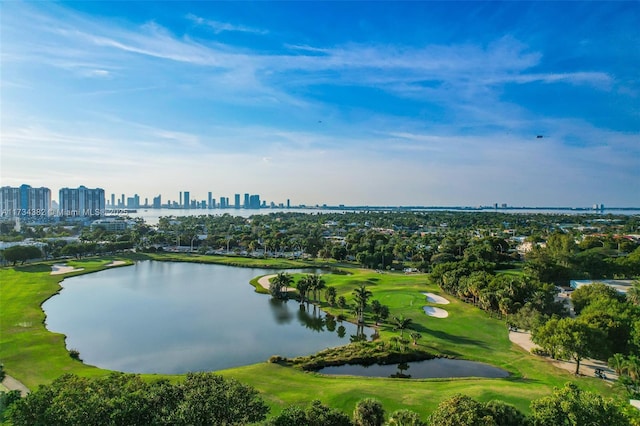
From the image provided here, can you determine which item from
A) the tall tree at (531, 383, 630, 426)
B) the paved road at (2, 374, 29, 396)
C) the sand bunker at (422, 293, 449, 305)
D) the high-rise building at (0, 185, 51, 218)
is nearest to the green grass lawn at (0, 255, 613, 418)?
the paved road at (2, 374, 29, 396)

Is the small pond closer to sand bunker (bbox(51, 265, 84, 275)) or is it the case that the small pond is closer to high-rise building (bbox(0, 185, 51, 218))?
sand bunker (bbox(51, 265, 84, 275))

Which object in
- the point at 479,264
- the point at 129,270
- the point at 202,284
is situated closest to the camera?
the point at 479,264

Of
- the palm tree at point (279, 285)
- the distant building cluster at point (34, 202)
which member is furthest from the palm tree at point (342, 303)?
the distant building cluster at point (34, 202)

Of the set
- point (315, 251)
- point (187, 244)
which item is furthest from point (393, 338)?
point (187, 244)

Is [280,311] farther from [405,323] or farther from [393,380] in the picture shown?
[393,380]

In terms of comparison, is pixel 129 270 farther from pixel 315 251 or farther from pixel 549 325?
pixel 549 325

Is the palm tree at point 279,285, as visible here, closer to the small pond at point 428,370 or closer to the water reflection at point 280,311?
the water reflection at point 280,311
